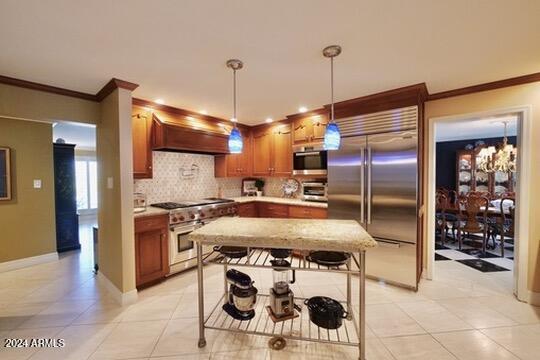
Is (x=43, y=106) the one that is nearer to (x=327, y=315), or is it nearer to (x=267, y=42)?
(x=267, y=42)

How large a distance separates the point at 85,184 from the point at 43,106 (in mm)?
6310

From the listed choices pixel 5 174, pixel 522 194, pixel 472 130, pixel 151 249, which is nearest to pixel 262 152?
pixel 151 249

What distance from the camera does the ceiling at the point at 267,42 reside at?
1.43 m

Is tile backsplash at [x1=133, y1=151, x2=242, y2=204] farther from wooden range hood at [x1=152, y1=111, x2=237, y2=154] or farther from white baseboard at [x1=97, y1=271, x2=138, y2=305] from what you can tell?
white baseboard at [x1=97, y1=271, x2=138, y2=305]

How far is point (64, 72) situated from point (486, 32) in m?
3.42

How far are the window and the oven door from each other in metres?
6.82

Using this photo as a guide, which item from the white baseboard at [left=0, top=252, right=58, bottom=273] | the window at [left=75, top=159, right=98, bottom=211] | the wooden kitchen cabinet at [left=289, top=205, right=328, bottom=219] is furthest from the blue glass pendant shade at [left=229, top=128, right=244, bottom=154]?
the window at [left=75, top=159, right=98, bottom=211]

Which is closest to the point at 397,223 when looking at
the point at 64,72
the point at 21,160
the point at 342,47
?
the point at 342,47

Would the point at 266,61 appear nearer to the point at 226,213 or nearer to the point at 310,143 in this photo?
the point at 310,143

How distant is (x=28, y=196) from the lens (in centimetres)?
361

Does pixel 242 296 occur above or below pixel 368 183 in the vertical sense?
below

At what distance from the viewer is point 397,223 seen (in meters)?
2.83

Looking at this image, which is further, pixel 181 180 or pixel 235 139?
pixel 181 180

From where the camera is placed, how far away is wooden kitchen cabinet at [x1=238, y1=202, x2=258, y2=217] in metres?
4.03
